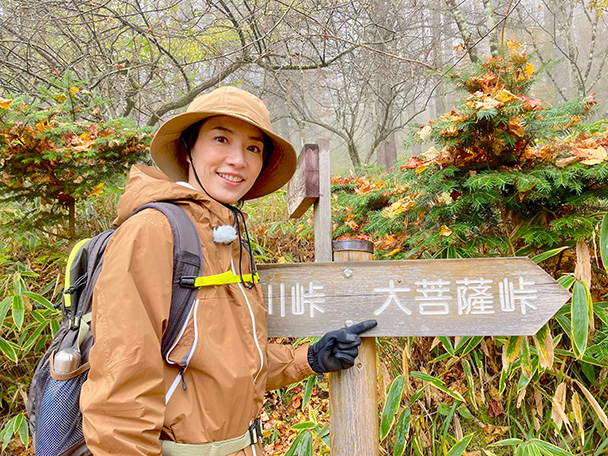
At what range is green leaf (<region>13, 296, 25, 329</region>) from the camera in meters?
2.67

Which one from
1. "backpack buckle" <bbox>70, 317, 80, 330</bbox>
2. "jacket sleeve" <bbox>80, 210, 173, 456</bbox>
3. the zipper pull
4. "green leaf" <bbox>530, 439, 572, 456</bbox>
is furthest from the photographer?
"green leaf" <bbox>530, 439, 572, 456</bbox>

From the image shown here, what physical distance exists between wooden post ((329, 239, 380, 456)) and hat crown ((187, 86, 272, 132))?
0.90 m

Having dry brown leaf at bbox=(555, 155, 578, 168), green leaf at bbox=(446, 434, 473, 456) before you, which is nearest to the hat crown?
dry brown leaf at bbox=(555, 155, 578, 168)

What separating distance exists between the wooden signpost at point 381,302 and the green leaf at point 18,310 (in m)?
2.00

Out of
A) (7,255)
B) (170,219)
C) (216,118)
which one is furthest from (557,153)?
(7,255)

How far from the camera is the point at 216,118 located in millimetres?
1539

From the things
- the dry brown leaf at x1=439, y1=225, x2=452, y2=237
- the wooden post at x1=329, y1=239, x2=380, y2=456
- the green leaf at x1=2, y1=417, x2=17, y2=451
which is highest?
the dry brown leaf at x1=439, y1=225, x2=452, y2=237

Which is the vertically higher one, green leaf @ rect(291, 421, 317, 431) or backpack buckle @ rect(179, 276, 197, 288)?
backpack buckle @ rect(179, 276, 197, 288)

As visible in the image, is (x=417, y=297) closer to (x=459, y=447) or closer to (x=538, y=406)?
(x=459, y=447)

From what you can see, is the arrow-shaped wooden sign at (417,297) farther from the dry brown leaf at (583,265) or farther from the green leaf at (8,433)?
the green leaf at (8,433)

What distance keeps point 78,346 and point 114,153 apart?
2.25 meters

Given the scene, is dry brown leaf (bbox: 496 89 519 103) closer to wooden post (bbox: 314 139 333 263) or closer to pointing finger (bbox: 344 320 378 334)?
wooden post (bbox: 314 139 333 263)

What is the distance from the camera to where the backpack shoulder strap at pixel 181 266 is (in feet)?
3.93

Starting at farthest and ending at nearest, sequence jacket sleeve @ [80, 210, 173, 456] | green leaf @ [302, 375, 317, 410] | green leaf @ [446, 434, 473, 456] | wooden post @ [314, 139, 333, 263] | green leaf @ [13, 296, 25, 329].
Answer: green leaf @ [13, 296, 25, 329] → green leaf @ [302, 375, 317, 410] → green leaf @ [446, 434, 473, 456] → wooden post @ [314, 139, 333, 263] → jacket sleeve @ [80, 210, 173, 456]
